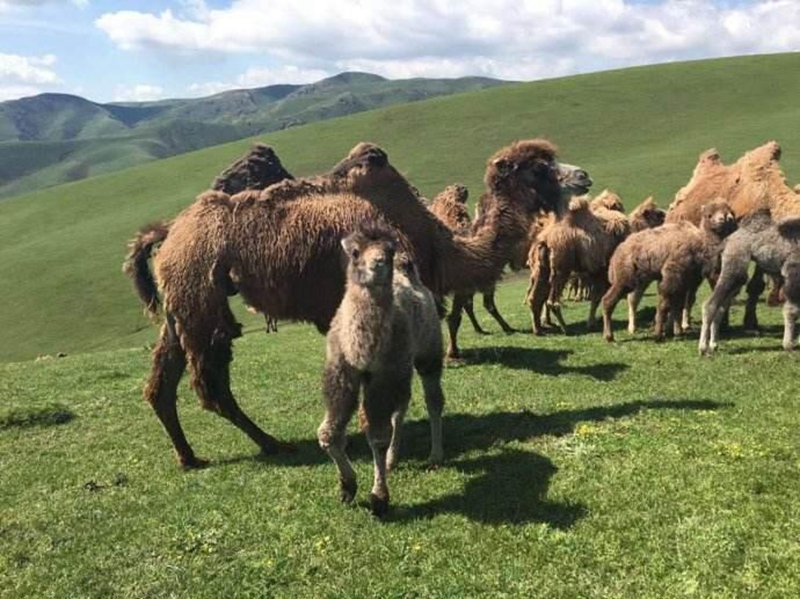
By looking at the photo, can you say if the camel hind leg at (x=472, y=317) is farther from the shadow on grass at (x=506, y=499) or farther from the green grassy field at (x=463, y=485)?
the shadow on grass at (x=506, y=499)

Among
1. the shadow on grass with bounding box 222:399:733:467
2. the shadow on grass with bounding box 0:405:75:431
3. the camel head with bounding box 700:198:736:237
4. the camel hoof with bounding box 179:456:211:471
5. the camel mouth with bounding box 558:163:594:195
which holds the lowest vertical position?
the shadow on grass with bounding box 0:405:75:431

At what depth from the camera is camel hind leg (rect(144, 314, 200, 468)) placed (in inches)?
343

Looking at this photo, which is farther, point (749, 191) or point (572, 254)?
point (572, 254)

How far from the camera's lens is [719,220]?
12523mm

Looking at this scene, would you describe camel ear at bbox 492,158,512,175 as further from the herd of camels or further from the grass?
the grass

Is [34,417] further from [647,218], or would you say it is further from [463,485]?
[647,218]

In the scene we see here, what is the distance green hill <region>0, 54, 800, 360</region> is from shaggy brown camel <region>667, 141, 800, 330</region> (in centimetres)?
2620

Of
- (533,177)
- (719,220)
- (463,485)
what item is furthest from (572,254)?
(463,485)

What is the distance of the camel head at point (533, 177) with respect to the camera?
991 centimetres

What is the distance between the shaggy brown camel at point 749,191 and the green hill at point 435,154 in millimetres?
26198

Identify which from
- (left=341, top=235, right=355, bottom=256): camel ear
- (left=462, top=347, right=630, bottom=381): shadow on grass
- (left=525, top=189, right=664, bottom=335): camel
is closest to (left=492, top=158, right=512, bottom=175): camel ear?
(left=462, top=347, right=630, bottom=381): shadow on grass

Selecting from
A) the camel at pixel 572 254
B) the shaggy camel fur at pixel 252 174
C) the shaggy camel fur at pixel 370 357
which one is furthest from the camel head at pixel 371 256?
the camel at pixel 572 254

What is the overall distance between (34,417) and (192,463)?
166 inches

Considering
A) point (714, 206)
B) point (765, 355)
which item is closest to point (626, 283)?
point (714, 206)
